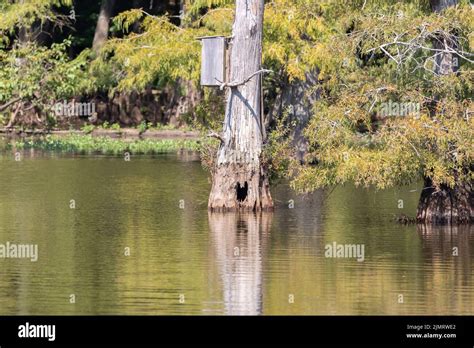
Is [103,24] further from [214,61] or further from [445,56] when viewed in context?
[445,56]

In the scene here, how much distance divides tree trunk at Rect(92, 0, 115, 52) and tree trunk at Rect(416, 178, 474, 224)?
28.2 m

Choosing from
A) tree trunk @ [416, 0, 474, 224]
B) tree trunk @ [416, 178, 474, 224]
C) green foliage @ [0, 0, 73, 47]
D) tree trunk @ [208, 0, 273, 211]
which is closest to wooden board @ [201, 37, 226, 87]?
tree trunk @ [208, 0, 273, 211]

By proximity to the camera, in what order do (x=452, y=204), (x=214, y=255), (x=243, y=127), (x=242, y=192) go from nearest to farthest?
1. (x=214, y=255)
2. (x=452, y=204)
3. (x=243, y=127)
4. (x=242, y=192)

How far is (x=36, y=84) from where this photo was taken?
45344mm

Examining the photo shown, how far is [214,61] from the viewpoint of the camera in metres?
29.3

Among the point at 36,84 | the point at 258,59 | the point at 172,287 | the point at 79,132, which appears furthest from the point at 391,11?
the point at 79,132

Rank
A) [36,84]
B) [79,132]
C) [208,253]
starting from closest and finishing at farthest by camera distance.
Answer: [208,253] < [36,84] < [79,132]

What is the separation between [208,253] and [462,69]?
620cm

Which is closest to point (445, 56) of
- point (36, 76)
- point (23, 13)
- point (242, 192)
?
point (242, 192)

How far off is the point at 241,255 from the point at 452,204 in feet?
17.9

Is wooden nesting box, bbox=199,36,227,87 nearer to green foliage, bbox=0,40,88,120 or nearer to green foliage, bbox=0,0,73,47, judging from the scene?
green foliage, bbox=0,40,88,120

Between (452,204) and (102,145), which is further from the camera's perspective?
(102,145)

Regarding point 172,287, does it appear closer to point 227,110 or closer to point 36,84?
point 227,110

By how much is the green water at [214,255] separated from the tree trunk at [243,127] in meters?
0.64
